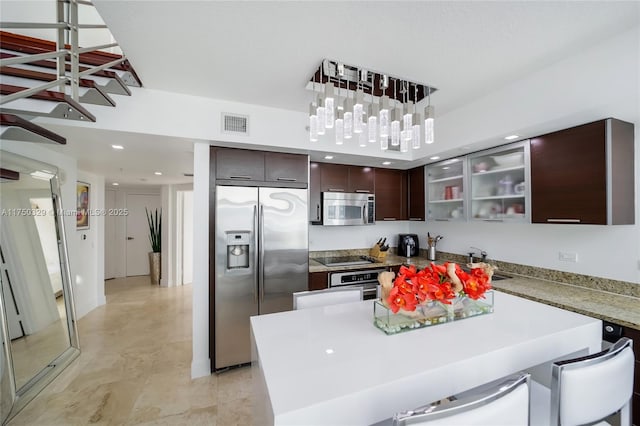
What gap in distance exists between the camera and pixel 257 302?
8.77 feet

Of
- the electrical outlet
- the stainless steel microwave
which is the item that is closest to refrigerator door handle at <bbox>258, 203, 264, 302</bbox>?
the stainless steel microwave

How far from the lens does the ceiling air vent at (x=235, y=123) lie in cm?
245

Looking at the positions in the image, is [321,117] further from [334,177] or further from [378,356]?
[334,177]

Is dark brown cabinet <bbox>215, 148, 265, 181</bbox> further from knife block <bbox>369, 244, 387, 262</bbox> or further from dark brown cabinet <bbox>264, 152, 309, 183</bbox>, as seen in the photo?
knife block <bbox>369, 244, 387, 262</bbox>

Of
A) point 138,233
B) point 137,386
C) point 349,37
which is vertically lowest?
point 137,386

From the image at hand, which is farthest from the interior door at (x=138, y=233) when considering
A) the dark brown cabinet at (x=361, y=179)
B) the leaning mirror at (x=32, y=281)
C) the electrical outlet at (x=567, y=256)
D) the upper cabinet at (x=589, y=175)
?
the electrical outlet at (x=567, y=256)

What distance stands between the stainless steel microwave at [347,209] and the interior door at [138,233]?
5300mm

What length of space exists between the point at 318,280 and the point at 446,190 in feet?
6.41

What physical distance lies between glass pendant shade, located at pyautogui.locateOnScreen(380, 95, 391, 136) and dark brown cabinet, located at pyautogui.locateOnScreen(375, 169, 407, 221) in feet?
6.54

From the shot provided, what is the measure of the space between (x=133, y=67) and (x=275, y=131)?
1209mm

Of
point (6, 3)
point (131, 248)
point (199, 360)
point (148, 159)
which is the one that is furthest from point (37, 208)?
point (131, 248)

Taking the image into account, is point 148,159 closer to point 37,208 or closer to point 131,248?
point 37,208

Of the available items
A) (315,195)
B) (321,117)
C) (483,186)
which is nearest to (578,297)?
(483,186)

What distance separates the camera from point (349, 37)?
160 cm
